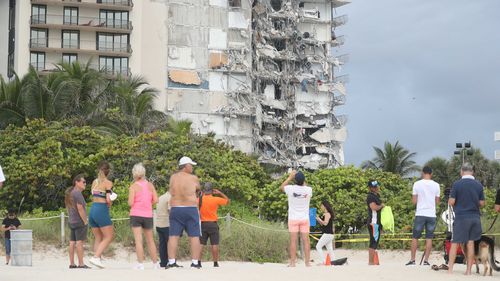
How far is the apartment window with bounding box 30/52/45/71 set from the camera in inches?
2899

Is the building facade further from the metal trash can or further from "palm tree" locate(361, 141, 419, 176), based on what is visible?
the metal trash can

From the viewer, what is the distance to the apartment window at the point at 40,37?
74312 mm

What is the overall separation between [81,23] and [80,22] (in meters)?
0.18

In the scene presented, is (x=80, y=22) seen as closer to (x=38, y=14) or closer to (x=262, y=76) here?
(x=38, y=14)

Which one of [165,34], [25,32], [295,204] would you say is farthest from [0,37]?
[295,204]

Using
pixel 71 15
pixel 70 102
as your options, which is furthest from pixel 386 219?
pixel 71 15

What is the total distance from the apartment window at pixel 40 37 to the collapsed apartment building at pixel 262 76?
9.95 metres

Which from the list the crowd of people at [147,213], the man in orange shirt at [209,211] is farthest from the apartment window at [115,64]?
the crowd of people at [147,213]

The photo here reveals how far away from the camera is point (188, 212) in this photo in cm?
1606

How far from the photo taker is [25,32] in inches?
2918

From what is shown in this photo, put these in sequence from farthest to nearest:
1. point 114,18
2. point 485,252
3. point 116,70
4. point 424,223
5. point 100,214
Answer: point 114,18
point 116,70
point 424,223
point 100,214
point 485,252

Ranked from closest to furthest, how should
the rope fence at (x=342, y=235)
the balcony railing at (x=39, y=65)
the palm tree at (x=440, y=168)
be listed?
the rope fence at (x=342, y=235) < the palm tree at (x=440, y=168) < the balcony railing at (x=39, y=65)

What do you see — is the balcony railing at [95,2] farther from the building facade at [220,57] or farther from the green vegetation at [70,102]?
the green vegetation at [70,102]

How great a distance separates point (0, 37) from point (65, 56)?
6.73 metres
